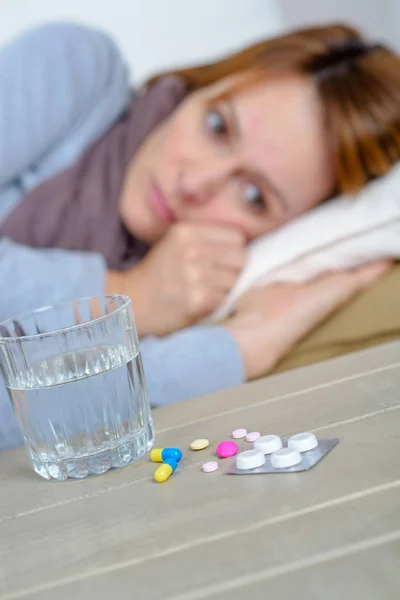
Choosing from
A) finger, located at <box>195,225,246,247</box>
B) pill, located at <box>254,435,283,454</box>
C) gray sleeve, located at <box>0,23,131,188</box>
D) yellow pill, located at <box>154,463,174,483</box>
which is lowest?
finger, located at <box>195,225,246,247</box>

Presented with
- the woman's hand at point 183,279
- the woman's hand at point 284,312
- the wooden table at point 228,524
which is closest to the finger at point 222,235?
the woman's hand at point 183,279

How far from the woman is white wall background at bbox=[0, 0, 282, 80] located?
1.05 ft

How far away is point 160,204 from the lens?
1.32 m

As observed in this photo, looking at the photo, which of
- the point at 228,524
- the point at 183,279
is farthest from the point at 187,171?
the point at 228,524

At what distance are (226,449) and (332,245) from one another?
2.37 feet

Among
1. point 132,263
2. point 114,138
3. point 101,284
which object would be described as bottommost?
point 132,263

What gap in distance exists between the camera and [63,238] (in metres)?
1.42

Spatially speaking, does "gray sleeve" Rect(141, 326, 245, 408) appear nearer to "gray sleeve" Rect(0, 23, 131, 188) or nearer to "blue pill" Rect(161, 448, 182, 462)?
"blue pill" Rect(161, 448, 182, 462)

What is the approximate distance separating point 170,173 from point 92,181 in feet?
0.73

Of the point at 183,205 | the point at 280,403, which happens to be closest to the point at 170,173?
the point at 183,205

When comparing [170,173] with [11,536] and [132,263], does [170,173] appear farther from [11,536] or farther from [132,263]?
[11,536]

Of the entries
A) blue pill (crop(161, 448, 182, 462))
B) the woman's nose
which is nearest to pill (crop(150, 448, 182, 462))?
blue pill (crop(161, 448, 182, 462))

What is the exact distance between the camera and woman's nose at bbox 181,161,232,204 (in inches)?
49.3

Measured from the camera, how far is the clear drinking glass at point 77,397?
0.52 m
